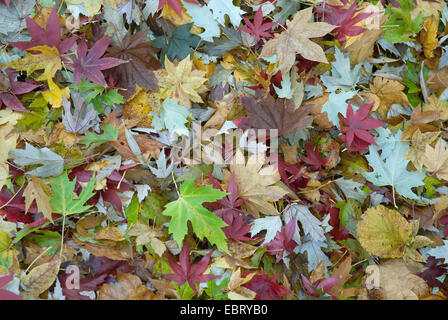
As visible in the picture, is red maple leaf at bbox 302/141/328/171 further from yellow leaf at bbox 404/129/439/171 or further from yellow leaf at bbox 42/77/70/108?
yellow leaf at bbox 42/77/70/108

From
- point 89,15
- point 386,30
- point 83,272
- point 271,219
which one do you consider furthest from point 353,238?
point 89,15

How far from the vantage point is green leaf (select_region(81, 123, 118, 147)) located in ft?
3.43

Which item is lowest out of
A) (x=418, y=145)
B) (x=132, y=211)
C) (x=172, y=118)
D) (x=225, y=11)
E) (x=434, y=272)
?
(x=434, y=272)

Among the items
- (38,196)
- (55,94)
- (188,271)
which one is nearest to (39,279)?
(38,196)

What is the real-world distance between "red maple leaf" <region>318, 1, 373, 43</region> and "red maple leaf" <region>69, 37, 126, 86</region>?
63 cm

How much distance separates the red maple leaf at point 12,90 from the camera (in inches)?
41.7

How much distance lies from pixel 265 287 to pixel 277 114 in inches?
18.9

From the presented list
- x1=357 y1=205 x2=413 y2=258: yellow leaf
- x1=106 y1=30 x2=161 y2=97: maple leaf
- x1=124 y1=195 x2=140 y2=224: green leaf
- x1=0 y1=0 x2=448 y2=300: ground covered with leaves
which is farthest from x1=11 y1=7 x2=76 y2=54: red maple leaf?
x1=357 y1=205 x2=413 y2=258: yellow leaf

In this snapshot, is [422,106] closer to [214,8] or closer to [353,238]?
[353,238]

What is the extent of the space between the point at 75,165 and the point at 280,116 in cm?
59

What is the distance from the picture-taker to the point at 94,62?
3.43ft

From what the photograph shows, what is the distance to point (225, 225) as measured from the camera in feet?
3.22

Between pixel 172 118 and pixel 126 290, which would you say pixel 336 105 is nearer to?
pixel 172 118

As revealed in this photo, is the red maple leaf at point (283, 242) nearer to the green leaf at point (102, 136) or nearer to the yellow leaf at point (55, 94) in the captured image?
the green leaf at point (102, 136)
